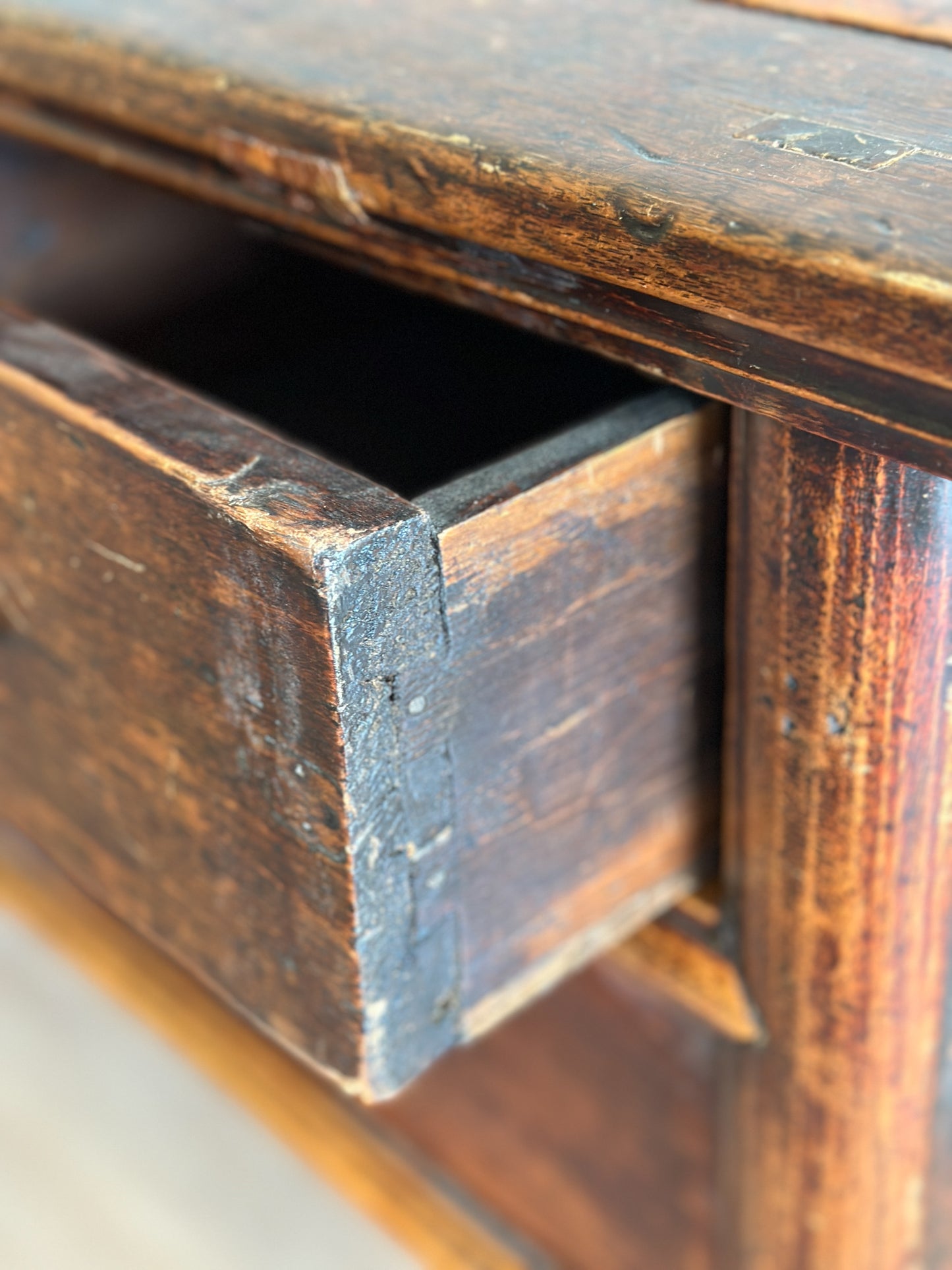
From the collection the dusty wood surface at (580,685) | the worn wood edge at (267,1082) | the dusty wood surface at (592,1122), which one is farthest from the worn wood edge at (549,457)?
the worn wood edge at (267,1082)

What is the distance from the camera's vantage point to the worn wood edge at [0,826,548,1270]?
89cm

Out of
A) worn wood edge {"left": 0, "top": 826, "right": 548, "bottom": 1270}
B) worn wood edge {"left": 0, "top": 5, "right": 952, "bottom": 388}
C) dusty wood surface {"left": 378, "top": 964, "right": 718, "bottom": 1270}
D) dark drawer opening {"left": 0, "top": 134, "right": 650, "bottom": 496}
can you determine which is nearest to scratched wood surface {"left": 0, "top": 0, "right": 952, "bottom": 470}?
worn wood edge {"left": 0, "top": 5, "right": 952, "bottom": 388}

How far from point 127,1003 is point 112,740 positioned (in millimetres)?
642

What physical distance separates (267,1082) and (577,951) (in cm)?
55

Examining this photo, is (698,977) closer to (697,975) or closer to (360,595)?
(697,975)

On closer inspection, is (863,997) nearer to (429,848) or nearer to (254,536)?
(429,848)

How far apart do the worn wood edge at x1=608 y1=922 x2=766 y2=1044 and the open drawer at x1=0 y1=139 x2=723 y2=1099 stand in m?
0.04

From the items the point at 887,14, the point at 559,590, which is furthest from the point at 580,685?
the point at 887,14

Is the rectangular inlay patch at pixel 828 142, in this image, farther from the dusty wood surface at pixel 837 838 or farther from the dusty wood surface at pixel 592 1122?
the dusty wood surface at pixel 592 1122

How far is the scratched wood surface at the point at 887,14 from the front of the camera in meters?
0.48

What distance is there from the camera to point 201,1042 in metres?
1.04

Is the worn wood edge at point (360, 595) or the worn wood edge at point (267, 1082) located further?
the worn wood edge at point (267, 1082)

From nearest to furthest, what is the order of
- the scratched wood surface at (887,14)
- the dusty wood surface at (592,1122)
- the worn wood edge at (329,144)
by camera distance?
1. the worn wood edge at (329,144)
2. the scratched wood surface at (887,14)
3. the dusty wood surface at (592,1122)

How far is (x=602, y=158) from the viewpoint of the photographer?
0.39 metres
